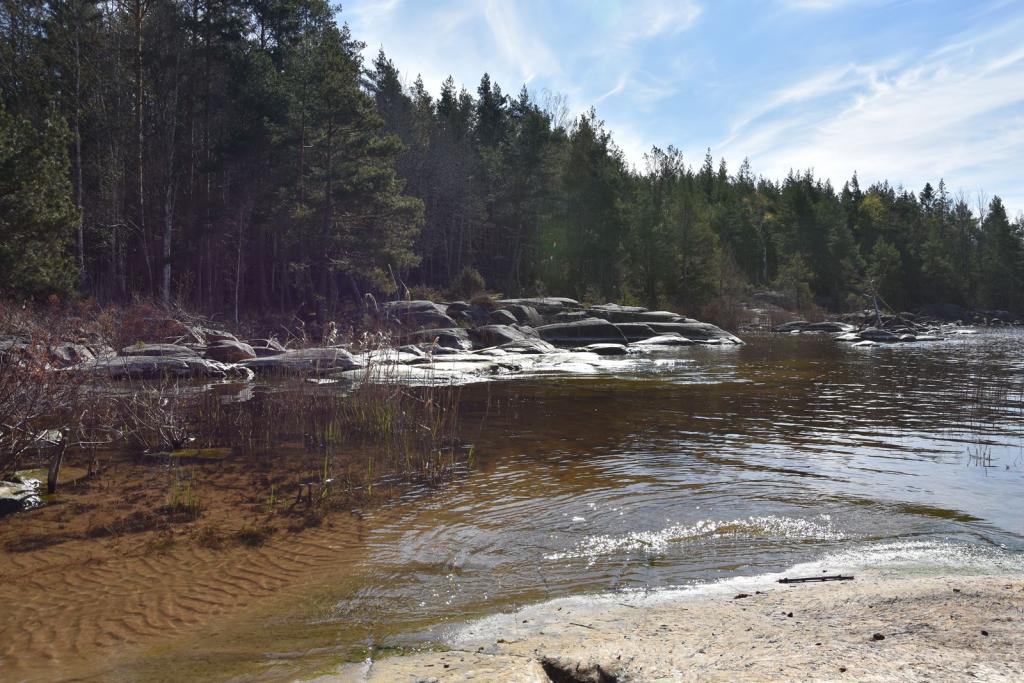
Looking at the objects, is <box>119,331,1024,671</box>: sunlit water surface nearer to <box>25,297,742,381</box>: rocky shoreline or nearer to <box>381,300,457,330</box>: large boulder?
<box>25,297,742,381</box>: rocky shoreline

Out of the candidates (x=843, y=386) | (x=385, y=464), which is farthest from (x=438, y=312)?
(x=385, y=464)

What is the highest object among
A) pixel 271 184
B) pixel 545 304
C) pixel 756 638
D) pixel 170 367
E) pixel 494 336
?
pixel 271 184

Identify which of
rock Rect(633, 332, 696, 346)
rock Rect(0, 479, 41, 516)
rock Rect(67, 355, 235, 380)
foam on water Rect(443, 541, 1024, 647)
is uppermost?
rock Rect(633, 332, 696, 346)

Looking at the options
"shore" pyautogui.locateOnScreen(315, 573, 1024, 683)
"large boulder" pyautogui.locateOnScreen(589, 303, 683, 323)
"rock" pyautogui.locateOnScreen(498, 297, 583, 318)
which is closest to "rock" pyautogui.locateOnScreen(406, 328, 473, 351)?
"rock" pyautogui.locateOnScreen(498, 297, 583, 318)

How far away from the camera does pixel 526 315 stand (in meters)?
33.9

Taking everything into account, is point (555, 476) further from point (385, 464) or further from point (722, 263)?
point (722, 263)

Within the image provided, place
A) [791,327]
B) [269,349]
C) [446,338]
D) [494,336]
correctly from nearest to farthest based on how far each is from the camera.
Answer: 1. [269,349]
2. [446,338]
3. [494,336]
4. [791,327]

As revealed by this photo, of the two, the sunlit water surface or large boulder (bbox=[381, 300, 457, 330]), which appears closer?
the sunlit water surface

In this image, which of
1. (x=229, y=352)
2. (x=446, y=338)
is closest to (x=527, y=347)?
(x=446, y=338)

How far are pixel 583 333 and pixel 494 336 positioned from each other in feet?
23.2

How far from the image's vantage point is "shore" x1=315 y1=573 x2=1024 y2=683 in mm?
3092

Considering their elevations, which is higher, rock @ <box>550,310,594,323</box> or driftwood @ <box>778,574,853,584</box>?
rock @ <box>550,310,594,323</box>

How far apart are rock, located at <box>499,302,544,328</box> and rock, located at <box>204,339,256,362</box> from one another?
15241 mm

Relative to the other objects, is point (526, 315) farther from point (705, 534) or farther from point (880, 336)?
point (705, 534)
